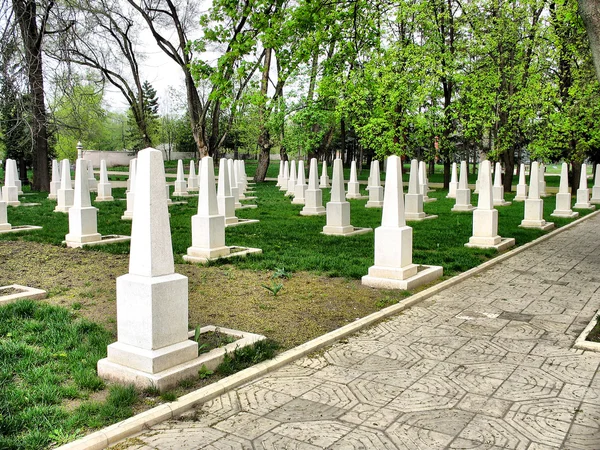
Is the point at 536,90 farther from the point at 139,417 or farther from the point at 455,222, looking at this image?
the point at 139,417

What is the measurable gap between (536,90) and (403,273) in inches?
825

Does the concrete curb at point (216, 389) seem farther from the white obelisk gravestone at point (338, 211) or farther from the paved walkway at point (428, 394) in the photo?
the white obelisk gravestone at point (338, 211)

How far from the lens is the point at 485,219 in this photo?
12336mm

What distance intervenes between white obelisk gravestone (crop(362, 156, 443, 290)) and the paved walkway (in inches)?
51.5

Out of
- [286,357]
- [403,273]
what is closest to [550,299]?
[403,273]

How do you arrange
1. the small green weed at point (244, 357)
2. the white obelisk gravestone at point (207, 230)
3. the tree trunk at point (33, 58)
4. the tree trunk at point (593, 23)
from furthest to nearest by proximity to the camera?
the white obelisk gravestone at point (207, 230), the tree trunk at point (33, 58), the tree trunk at point (593, 23), the small green weed at point (244, 357)

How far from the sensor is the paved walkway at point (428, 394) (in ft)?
12.4

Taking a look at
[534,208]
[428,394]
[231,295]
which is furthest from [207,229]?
[534,208]

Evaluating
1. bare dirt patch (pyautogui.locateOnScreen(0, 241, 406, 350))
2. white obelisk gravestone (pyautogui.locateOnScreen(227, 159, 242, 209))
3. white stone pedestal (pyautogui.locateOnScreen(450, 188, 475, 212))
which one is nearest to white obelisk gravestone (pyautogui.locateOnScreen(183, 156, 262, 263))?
bare dirt patch (pyautogui.locateOnScreen(0, 241, 406, 350))

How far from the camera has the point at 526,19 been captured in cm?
2700

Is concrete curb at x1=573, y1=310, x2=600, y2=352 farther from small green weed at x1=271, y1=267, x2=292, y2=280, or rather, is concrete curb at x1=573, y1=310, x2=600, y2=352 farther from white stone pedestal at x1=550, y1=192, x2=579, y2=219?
white stone pedestal at x1=550, y1=192, x2=579, y2=219

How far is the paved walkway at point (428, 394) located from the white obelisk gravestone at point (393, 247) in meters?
1.31

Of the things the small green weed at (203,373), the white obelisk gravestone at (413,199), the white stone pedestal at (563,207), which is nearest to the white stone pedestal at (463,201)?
the white stone pedestal at (563,207)

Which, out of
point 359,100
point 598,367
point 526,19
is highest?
point 526,19
